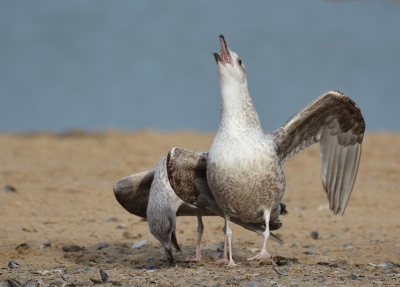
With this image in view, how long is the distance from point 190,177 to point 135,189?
4.10 feet

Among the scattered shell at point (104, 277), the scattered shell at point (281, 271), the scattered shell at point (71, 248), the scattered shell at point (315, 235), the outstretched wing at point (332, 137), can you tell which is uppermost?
the outstretched wing at point (332, 137)

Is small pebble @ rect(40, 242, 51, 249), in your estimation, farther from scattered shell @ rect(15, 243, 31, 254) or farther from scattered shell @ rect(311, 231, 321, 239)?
scattered shell @ rect(311, 231, 321, 239)

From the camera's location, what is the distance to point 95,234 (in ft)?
25.4

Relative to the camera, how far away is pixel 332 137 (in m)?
6.29

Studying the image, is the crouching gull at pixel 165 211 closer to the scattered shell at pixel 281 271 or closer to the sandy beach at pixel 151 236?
the sandy beach at pixel 151 236

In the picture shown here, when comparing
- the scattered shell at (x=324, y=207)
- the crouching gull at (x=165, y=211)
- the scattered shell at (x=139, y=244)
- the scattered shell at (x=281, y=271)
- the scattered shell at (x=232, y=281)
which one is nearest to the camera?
the scattered shell at (x=232, y=281)

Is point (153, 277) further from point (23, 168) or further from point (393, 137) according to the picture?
point (393, 137)

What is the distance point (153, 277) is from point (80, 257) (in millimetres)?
1898

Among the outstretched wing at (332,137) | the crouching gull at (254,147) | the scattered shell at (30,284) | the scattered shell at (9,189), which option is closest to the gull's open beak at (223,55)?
the crouching gull at (254,147)

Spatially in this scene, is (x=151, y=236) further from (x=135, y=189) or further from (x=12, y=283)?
(x=12, y=283)

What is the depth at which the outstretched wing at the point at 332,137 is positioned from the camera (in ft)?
19.2

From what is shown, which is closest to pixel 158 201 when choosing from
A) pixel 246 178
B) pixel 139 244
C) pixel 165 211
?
pixel 165 211

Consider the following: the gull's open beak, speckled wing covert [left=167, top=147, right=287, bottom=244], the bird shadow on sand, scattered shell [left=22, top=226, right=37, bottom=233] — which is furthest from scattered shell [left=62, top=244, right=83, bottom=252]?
the gull's open beak

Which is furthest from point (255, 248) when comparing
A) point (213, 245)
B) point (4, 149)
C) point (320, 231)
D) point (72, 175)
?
point (4, 149)
